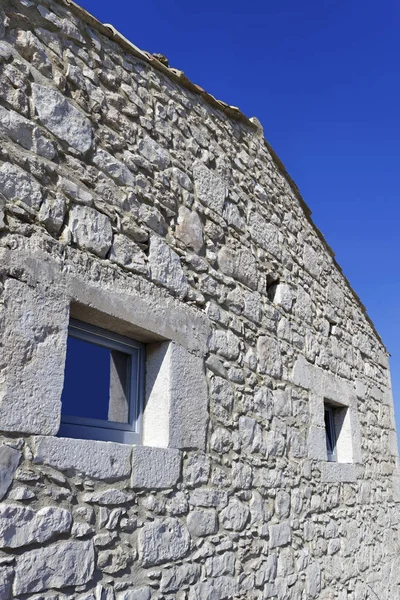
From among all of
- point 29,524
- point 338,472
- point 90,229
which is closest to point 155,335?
point 90,229

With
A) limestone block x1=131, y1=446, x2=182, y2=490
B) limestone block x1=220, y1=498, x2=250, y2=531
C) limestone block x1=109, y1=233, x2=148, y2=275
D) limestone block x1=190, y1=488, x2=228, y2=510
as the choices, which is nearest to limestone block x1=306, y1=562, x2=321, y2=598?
Result: limestone block x1=220, y1=498, x2=250, y2=531

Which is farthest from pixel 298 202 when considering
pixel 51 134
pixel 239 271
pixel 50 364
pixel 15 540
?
pixel 15 540

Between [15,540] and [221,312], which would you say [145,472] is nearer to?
[15,540]

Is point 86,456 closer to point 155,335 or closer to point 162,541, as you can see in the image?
point 162,541

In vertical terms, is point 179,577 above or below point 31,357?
below

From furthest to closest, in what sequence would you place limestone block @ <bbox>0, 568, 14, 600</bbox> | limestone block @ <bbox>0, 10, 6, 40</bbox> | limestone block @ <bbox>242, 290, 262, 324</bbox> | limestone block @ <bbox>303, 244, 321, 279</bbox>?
limestone block @ <bbox>303, 244, 321, 279</bbox> → limestone block @ <bbox>242, 290, 262, 324</bbox> → limestone block @ <bbox>0, 10, 6, 40</bbox> → limestone block @ <bbox>0, 568, 14, 600</bbox>

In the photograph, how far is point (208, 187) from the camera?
3.72 meters

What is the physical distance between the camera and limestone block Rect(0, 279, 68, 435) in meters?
2.13

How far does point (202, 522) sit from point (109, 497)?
75 cm

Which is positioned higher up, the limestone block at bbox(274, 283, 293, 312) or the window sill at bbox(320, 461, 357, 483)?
the limestone block at bbox(274, 283, 293, 312)

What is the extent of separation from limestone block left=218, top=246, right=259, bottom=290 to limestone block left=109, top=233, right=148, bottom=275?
0.85 m

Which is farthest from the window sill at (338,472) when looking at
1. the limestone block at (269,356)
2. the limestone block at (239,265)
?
the limestone block at (239,265)

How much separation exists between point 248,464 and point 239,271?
4.29 ft

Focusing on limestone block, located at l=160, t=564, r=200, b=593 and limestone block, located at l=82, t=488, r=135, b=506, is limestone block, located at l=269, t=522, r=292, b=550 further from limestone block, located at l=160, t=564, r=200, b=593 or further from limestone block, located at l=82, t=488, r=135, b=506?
limestone block, located at l=82, t=488, r=135, b=506
